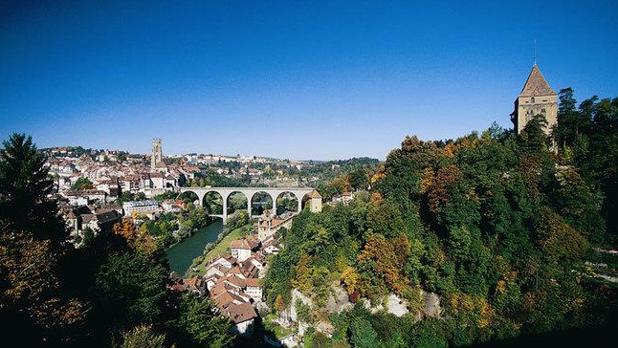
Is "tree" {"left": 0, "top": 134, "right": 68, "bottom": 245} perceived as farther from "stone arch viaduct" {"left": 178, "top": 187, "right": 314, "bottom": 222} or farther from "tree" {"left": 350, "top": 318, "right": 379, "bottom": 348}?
"stone arch viaduct" {"left": 178, "top": 187, "right": 314, "bottom": 222}

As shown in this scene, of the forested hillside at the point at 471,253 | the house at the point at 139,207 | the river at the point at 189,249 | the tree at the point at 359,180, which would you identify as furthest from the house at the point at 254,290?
the house at the point at 139,207

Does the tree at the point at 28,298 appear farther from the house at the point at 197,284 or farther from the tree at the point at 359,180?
the tree at the point at 359,180

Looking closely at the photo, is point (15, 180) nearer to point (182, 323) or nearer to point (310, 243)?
point (182, 323)

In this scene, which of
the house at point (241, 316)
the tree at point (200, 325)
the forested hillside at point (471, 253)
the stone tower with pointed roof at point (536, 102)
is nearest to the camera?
the tree at point (200, 325)

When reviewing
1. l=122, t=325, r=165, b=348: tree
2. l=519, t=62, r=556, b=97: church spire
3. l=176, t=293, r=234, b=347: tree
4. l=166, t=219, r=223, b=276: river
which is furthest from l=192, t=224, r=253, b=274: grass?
l=519, t=62, r=556, b=97: church spire

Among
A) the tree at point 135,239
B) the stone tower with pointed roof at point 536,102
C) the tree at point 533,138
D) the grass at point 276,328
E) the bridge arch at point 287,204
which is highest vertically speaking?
the stone tower with pointed roof at point 536,102

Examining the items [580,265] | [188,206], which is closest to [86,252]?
[580,265]
